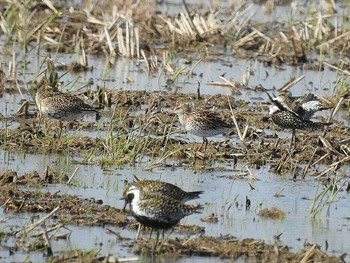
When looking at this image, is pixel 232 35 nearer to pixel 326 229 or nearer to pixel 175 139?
pixel 175 139

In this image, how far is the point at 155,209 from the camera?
9.98 meters

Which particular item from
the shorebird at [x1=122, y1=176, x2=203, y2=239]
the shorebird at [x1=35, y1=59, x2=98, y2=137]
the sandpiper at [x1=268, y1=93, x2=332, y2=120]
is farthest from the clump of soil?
the shorebird at [x1=35, y1=59, x2=98, y2=137]

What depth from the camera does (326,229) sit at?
11.2m

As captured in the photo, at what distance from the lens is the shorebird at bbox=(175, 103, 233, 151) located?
1451 cm

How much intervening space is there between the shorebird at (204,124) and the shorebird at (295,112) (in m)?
0.72

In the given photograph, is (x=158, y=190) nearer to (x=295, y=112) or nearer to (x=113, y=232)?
(x=113, y=232)

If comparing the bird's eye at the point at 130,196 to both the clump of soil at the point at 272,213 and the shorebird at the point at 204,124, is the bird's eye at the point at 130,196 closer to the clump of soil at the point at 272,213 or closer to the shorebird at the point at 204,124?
the clump of soil at the point at 272,213

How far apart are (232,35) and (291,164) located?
8.73m

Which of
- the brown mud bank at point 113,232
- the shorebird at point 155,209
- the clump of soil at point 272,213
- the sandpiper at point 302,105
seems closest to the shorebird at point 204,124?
the sandpiper at point 302,105

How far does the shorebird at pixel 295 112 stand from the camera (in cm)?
1472

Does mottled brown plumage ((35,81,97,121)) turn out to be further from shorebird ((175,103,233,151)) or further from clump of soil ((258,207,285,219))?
clump of soil ((258,207,285,219))

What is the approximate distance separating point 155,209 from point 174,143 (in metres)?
4.56

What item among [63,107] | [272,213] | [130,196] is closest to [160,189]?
[130,196]

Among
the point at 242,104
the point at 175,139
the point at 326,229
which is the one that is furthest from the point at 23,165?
the point at 242,104
